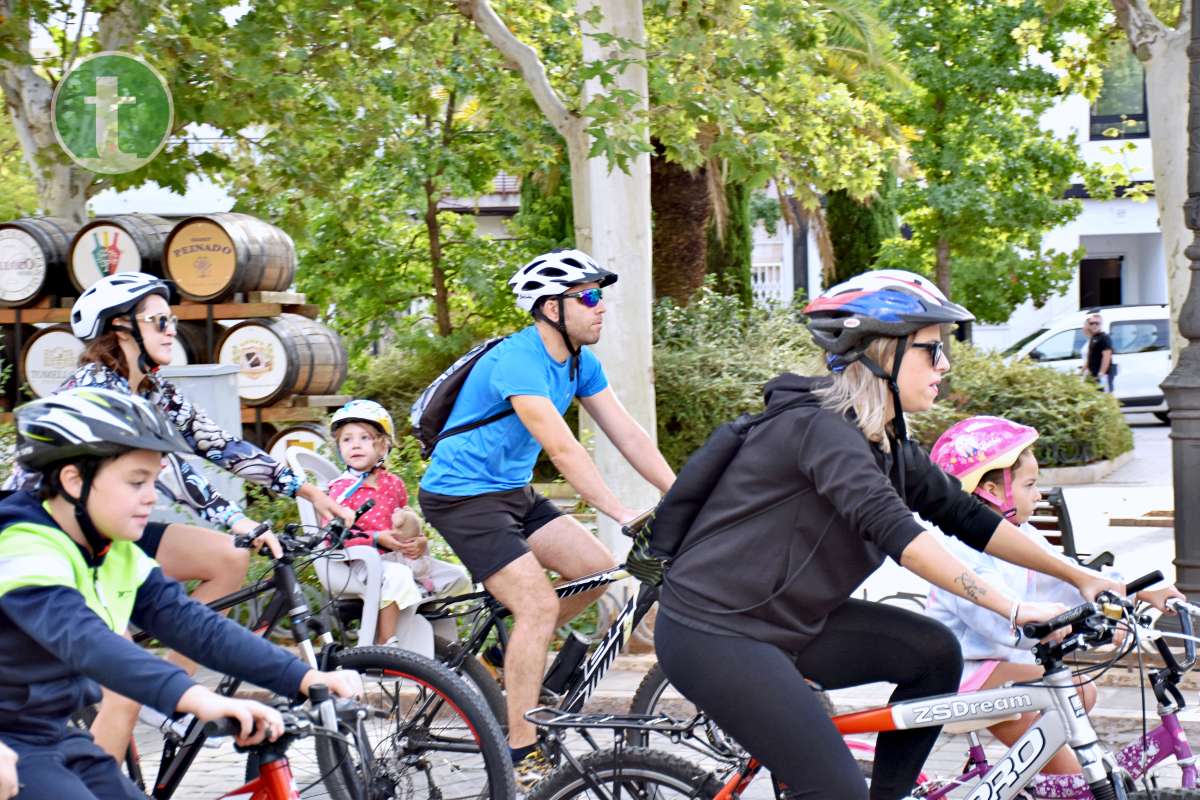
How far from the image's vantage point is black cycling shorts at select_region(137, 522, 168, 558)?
488 centimetres

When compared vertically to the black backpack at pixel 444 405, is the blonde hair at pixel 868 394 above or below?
above

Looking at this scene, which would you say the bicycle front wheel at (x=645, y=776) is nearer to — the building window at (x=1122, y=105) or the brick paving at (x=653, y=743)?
the brick paving at (x=653, y=743)

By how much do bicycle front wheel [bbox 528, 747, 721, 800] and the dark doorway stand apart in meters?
36.1

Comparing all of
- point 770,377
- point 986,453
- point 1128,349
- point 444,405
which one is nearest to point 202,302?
point 770,377

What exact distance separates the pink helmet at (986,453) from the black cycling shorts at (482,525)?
1431 mm

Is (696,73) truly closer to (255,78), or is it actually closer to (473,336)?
(255,78)

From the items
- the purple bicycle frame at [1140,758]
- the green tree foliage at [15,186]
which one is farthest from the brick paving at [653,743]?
the green tree foliage at [15,186]

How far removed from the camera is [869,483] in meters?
3.28

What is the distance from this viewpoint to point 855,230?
27781 millimetres

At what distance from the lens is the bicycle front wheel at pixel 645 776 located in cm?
373

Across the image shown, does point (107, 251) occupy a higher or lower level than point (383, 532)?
higher

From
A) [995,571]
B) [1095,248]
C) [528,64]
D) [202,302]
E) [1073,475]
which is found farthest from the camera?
[1095,248]

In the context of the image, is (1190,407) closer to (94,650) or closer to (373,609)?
(373,609)

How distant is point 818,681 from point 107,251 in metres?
8.78
